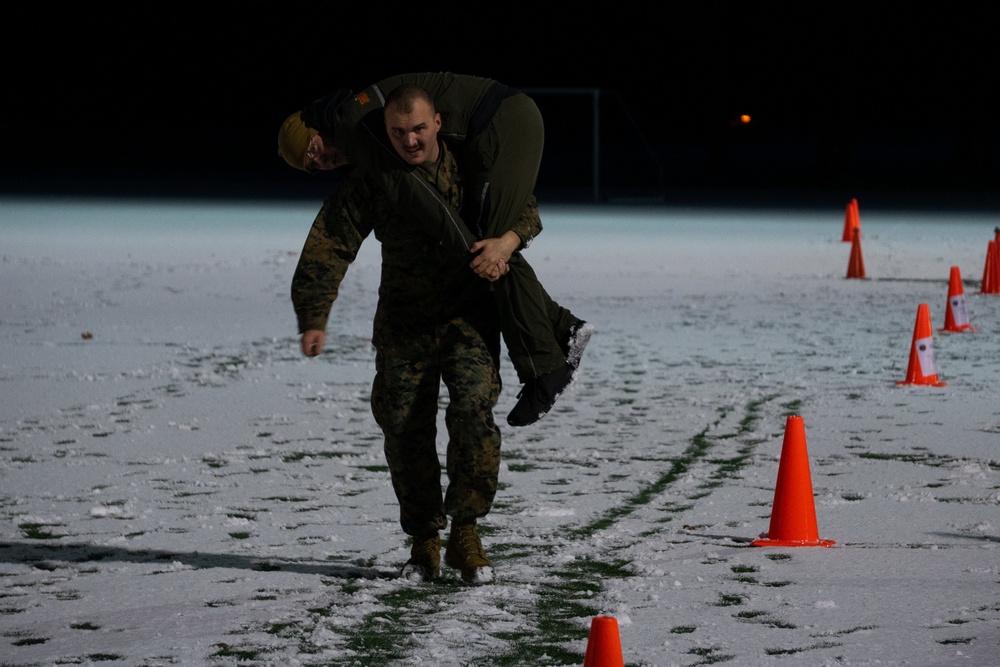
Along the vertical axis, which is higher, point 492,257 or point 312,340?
point 492,257

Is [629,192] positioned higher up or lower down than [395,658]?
higher up

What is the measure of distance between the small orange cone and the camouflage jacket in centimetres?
137

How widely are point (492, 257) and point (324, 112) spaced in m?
0.70

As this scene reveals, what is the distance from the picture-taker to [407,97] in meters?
4.94

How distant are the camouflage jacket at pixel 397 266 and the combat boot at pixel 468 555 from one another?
2.08 feet

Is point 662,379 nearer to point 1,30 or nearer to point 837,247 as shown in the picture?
point 837,247

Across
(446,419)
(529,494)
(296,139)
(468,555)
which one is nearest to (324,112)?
(296,139)

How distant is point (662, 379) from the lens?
33.4ft

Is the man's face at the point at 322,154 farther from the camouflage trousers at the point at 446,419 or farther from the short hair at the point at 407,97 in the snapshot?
the camouflage trousers at the point at 446,419

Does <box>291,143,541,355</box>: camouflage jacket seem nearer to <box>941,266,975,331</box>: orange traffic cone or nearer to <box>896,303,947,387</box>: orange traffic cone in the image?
<box>896,303,947,387</box>: orange traffic cone

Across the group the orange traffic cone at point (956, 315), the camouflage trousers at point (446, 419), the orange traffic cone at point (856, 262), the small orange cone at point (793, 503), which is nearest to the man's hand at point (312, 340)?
the camouflage trousers at point (446, 419)

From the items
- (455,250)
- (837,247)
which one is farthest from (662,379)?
(837,247)

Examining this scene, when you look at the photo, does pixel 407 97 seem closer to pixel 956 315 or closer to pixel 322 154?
pixel 322 154

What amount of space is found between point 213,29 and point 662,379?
59.2 m
